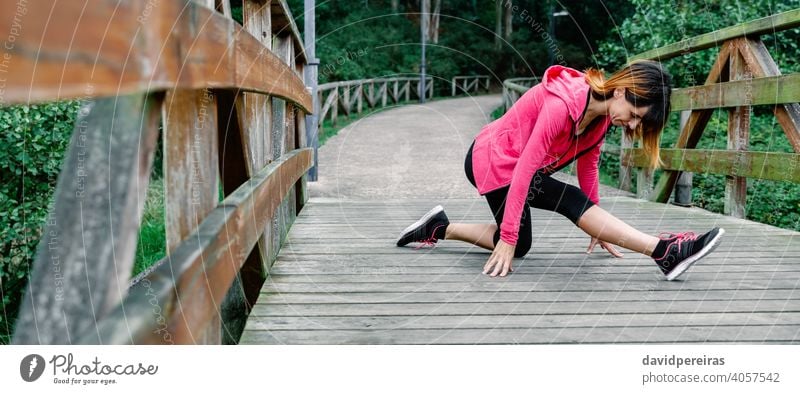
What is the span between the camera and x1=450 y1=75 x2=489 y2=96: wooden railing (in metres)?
A: 21.4

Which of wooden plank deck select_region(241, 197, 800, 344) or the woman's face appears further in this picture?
the woman's face

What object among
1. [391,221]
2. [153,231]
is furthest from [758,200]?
[153,231]

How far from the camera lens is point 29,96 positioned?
0.75 metres

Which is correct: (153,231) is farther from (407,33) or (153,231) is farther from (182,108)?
(407,33)

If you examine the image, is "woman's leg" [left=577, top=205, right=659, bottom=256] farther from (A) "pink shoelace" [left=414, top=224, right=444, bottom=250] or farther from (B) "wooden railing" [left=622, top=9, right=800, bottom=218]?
(B) "wooden railing" [left=622, top=9, right=800, bottom=218]

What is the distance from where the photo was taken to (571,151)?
2.60 metres

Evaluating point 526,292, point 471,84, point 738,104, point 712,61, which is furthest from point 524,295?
point 471,84

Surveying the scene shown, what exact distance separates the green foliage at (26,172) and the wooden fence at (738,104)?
3.43 meters

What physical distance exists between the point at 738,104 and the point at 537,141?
1909 millimetres

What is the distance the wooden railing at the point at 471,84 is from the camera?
21375mm

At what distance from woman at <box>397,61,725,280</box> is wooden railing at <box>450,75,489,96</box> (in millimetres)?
17979

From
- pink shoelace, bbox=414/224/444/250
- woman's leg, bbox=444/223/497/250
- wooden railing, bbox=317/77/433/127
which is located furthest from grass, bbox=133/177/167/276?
wooden railing, bbox=317/77/433/127

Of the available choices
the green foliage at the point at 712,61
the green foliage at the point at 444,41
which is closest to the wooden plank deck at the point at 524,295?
the green foliage at the point at 712,61

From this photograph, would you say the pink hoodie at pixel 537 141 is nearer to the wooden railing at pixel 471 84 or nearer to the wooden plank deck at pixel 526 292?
the wooden plank deck at pixel 526 292
